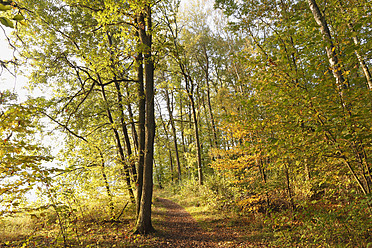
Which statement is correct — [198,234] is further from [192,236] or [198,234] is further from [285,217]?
[285,217]

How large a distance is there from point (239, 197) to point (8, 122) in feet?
25.7

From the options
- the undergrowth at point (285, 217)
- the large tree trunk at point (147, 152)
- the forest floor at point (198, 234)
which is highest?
the large tree trunk at point (147, 152)

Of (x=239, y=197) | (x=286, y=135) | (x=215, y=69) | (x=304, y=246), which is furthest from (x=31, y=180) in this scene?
(x=215, y=69)

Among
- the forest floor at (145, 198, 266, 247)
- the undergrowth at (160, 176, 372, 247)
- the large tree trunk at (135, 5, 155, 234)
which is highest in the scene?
the large tree trunk at (135, 5, 155, 234)

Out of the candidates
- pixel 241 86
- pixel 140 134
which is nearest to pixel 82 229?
pixel 140 134

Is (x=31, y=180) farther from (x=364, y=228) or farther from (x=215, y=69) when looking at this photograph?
(x=215, y=69)

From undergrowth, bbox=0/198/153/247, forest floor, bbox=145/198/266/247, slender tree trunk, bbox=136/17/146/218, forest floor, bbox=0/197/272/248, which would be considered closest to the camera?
undergrowth, bbox=0/198/153/247

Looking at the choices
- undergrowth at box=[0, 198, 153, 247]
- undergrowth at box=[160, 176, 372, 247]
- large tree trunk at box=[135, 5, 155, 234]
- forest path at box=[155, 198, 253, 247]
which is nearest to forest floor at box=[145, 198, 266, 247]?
forest path at box=[155, 198, 253, 247]

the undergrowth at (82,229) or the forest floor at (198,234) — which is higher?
the undergrowth at (82,229)

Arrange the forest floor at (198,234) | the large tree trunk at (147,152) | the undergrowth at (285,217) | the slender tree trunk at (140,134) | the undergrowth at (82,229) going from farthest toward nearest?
the slender tree trunk at (140,134)
the large tree trunk at (147,152)
the forest floor at (198,234)
the undergrowth at (82,229)
the undergrowth at (285,217)

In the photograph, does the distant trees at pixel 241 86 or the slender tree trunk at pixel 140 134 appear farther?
the slender tree trunk at pixel 140 134

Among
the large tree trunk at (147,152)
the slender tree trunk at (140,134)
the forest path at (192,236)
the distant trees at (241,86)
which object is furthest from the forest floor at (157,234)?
the slender tree trunk at (140,134)

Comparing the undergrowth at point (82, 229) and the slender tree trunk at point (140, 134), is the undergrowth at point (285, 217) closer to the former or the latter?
the slender tree trunk at point (140, 134)

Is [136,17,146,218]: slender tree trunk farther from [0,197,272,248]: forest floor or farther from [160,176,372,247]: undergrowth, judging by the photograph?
[160,176,372,247]: undergrowth
